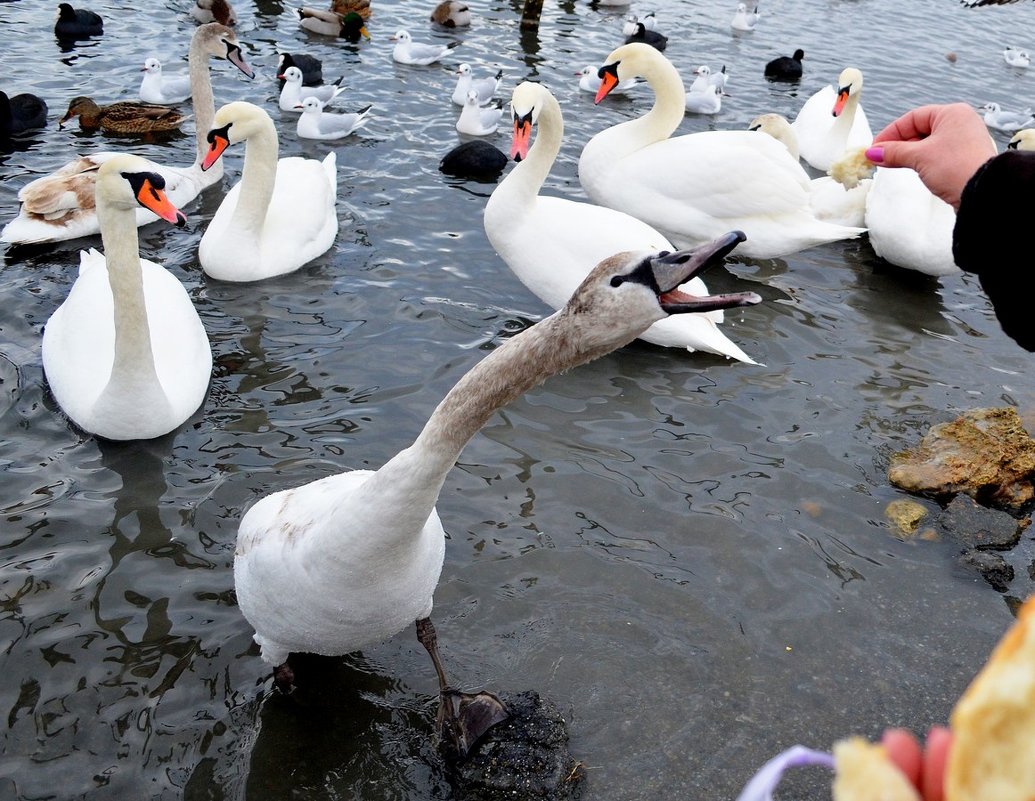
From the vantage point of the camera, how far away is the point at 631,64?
905 cm

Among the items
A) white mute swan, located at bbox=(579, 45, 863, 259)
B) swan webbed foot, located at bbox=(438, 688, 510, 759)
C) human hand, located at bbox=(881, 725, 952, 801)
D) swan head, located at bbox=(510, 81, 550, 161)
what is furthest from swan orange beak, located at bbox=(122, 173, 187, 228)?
human hand, located at bbox=(881, 725, 952, 801)

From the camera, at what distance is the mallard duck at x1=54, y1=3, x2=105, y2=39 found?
1235cm

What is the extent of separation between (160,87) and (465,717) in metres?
9.66

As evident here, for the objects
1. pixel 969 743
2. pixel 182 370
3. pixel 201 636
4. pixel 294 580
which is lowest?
pixel 201 636

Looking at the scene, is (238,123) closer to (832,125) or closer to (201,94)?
(201,94)

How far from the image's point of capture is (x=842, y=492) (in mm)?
5523

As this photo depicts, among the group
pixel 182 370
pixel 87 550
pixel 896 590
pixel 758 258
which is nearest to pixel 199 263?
pixel 182 370

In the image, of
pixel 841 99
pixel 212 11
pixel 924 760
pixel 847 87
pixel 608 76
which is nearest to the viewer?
pixel 924 760

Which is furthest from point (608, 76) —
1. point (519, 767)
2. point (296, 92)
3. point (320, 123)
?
point (519, 767)

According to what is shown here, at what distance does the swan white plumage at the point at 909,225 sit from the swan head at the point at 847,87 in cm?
211

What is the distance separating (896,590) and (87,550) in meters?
4.19

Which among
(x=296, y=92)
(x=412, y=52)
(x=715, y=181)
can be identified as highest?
(x=412, y=52)

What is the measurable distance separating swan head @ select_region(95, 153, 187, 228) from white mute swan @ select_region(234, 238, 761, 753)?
260 cm

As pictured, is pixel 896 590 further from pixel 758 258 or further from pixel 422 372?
pixel 758 258
